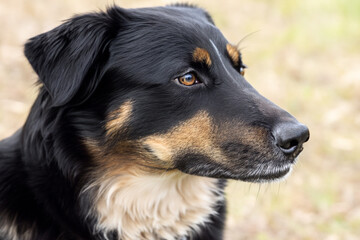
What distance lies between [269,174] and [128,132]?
2.95 ft

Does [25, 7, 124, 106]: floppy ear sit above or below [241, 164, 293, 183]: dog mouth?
above

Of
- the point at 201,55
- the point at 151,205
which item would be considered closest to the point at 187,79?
the point at 201,55

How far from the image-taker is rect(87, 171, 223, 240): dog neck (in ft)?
10.8

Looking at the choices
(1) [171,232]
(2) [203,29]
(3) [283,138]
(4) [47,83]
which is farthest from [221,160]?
(4) [47,83]

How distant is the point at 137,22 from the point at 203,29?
44cm

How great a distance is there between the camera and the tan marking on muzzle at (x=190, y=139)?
307 centimetres

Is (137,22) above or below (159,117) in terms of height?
above

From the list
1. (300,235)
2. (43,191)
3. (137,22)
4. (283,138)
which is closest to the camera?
(283,138)

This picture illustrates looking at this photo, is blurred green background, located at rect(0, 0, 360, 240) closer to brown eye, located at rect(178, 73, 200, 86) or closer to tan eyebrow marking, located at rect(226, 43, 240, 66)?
tan eyebrow marking, located at rect(226, 43, 240, 66)

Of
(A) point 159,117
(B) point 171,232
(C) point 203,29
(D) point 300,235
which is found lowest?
(D) point 300,235

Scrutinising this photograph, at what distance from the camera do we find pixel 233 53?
11.6 feet

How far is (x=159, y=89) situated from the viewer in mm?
3203

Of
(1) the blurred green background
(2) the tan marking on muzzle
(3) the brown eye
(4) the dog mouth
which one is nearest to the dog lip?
(4) the dog mouth

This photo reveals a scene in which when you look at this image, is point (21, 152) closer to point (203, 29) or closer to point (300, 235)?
point (203, 29)
